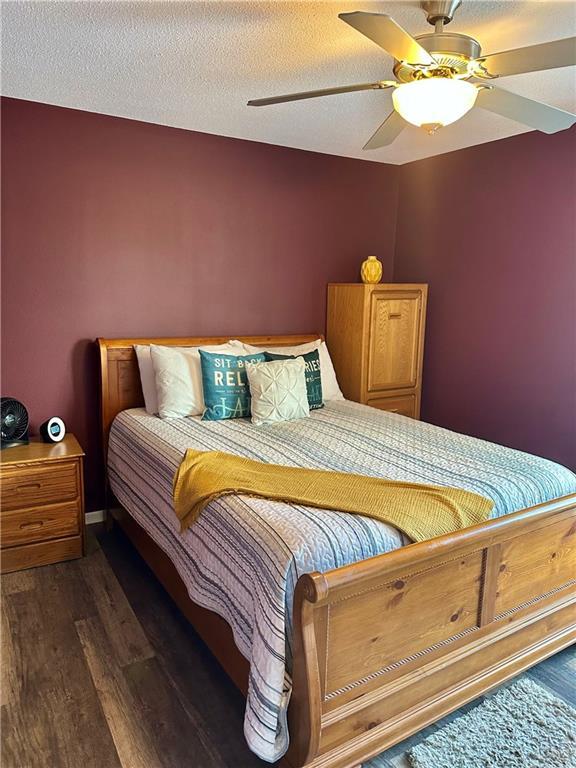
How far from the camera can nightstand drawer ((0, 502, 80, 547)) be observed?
108 inches

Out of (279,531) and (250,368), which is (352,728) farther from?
(250,368)

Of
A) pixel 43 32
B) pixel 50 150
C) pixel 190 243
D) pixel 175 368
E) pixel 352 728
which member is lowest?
pixel 352 728

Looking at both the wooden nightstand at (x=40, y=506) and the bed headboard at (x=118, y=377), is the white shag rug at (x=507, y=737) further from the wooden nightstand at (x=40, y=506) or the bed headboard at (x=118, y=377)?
the bed headboard at (x=118, y=377)

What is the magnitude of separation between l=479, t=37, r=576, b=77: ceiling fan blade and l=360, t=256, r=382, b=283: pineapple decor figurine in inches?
81.4

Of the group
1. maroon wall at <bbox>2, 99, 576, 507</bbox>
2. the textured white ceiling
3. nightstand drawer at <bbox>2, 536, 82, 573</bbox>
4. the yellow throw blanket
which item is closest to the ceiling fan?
the textured white ceiling

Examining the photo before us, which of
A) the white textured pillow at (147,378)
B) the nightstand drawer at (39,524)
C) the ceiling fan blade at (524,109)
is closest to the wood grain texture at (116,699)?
the nightstand drawer at (39,524)

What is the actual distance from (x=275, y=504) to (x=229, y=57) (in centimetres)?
184

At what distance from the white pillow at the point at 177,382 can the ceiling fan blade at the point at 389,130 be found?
1.53m

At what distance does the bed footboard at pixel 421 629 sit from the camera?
151 cm

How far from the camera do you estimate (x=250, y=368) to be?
3174mm

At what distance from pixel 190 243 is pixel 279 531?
2.34m

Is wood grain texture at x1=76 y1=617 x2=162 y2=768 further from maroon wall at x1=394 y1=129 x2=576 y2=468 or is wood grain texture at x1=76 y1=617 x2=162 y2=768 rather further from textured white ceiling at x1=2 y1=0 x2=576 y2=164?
maroon wall at x1=394 y1=129 x2=576 y2=468

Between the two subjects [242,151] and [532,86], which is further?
[242,151]

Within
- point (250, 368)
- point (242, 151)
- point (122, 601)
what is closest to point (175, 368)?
point (250, 368)
